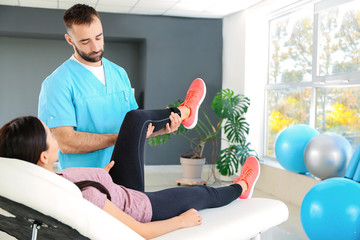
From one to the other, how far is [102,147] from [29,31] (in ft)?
14.1

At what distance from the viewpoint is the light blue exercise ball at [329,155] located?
3.29 m

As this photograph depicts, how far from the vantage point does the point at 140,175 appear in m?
1.78

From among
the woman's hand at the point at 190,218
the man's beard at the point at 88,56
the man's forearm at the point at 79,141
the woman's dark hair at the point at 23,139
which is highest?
the man's beard at the point at 88,56

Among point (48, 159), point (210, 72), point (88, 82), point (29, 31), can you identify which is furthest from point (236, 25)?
point (48, 159)

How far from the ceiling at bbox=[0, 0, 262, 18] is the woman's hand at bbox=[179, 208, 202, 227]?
3924mm

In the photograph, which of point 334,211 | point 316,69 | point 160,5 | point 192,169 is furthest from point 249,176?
point 160,5

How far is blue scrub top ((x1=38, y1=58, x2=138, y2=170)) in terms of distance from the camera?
1.87m

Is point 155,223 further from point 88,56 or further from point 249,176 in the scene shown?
point 88,56

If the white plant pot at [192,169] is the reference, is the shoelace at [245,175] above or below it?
above

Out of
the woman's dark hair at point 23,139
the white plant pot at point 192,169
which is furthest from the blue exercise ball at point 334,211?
the white plant pot at point 192,169

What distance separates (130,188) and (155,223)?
29 centimetres

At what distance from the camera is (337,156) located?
3.28m

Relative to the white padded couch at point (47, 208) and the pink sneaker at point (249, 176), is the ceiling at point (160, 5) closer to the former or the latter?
the pink sneaker at point (249, 176)

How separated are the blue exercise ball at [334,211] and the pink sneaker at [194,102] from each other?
3.42ft
